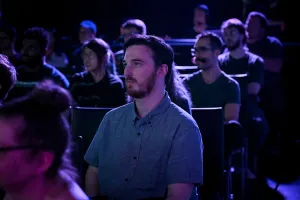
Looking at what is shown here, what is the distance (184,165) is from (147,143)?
0.23 meters

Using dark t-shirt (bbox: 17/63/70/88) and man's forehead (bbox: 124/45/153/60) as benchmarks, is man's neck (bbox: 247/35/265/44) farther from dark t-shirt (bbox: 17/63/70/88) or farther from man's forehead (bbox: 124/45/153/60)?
man's forehead (bbox: 124/45/153/60)

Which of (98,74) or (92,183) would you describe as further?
(98,74)

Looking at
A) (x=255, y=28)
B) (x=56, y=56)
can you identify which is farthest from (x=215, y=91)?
(x=56, y=56)

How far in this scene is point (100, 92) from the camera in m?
4.26

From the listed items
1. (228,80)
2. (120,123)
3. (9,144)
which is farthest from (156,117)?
(228,80)

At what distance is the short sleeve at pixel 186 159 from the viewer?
2.20 meters

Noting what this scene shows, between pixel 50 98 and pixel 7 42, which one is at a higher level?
pixel 50 98

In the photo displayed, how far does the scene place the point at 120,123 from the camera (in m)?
2.48

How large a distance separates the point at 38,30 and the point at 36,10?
588 centimetres

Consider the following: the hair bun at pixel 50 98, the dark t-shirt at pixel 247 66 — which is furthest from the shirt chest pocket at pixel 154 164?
the dark t-shirt at pixel 247 66

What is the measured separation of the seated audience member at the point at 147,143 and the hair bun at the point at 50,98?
79 cm

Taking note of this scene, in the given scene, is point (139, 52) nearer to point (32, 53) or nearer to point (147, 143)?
point (147, 143)

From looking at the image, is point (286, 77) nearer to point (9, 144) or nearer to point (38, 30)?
point (38, 30)

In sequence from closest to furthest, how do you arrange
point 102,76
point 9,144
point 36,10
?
point 9,144 < point 102,76 < point 36,10
